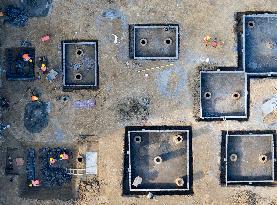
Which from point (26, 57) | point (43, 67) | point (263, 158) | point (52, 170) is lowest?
point (52, 170)

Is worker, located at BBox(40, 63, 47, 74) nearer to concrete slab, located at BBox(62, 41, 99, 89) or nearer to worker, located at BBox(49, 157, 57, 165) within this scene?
concrete slab, located at BBox(62, 41, 99, 89)

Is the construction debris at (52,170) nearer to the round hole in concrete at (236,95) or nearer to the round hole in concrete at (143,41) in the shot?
the round hole in concrete at (143,41)

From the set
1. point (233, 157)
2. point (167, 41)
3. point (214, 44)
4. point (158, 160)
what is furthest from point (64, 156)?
point (214, 44)

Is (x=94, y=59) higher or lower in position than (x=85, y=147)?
higher

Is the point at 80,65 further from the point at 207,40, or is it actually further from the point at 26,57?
the point at 207,40

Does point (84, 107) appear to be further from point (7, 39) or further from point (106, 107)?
point (7, 39)

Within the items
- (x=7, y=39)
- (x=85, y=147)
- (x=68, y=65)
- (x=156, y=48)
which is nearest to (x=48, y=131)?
(x=85, y=147)

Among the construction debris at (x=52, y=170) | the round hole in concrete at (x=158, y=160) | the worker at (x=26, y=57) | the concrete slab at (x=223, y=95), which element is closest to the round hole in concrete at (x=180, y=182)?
the round hole in concrete at (x=158, y=160)
